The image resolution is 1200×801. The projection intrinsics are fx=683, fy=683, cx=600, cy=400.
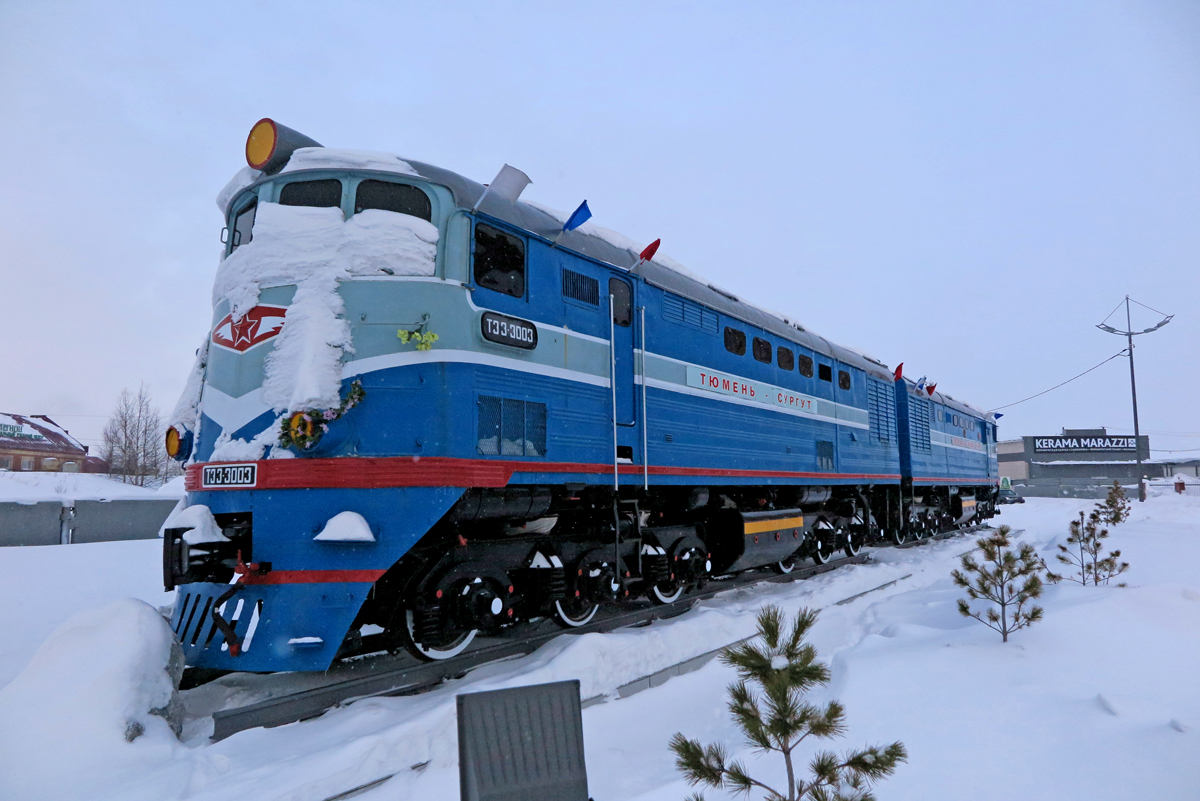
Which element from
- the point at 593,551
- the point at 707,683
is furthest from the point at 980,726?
the point at 593,551

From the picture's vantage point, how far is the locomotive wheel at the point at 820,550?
11742 millimetres

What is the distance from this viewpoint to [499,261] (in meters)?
5.94

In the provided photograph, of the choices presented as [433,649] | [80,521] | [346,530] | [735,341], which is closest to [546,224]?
[346,530]

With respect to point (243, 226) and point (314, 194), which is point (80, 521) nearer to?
point (243, 226)

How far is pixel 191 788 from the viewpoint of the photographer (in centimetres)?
354

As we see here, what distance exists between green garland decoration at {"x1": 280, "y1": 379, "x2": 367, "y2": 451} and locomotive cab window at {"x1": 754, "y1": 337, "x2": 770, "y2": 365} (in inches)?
244

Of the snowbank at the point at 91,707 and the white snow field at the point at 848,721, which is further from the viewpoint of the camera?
the snowbank at the point at 91,707

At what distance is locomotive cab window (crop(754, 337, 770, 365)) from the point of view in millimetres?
9781

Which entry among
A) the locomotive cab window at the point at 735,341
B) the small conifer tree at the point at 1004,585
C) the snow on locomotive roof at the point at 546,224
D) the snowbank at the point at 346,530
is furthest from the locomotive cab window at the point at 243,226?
the small conifer tree at the point at 1004,585

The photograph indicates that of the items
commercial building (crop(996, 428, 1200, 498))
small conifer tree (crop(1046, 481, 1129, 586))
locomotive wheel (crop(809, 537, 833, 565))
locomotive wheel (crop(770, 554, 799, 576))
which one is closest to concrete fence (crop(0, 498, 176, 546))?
locomotive wheel (crop(770, 554, 799, 576))

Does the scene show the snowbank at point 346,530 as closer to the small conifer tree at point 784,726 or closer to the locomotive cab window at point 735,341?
the small conifer tree at point 784,726

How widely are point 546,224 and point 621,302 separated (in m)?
1.33

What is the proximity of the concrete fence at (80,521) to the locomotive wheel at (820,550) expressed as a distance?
14.4 meters

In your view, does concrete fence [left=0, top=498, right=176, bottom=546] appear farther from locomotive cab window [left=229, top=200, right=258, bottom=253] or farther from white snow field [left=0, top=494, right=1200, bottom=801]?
locomotive cab window [left=229, top=200, right=258, bottom=253]
